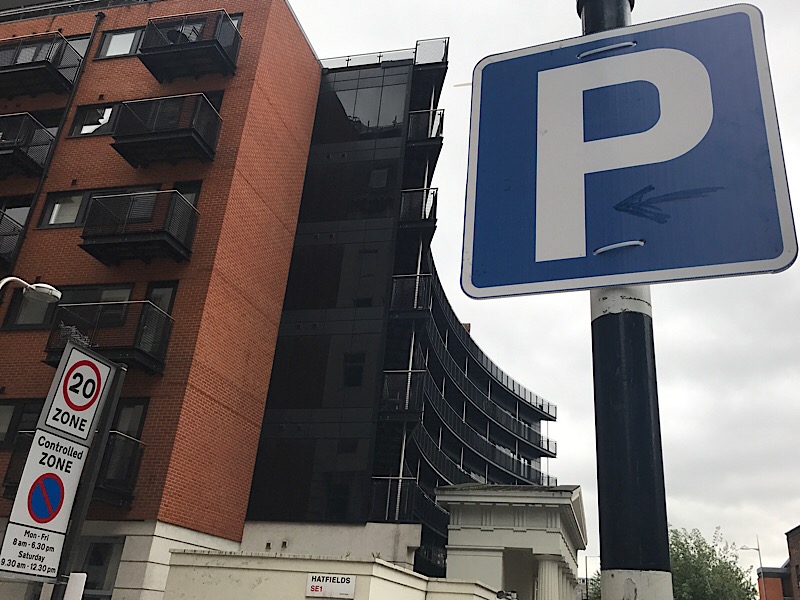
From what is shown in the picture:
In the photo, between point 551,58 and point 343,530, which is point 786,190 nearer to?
point 551,58

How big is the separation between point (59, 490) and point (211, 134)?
14036 millimetres

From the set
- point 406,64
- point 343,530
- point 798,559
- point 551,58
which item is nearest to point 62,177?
point 406,64

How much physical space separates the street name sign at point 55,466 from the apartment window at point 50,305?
8.03 m

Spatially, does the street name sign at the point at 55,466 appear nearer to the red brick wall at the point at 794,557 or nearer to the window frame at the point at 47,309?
the window frame at the point at 47,309

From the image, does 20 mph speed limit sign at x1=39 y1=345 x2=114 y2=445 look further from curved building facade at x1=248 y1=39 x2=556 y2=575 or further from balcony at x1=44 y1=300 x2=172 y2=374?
curved building facade at x1=248 y1=39 x2=556 y2=575

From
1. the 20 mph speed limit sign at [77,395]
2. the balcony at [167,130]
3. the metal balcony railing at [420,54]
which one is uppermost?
the metal balcony railing at [420,54]

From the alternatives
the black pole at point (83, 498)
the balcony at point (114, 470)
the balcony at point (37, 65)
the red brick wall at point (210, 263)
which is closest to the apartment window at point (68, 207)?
the red brick wall at point (210, 263)

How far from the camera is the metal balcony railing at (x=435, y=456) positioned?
29406 mm

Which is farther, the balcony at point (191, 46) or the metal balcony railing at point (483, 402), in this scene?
the metal balcony railing at point (483, 402)

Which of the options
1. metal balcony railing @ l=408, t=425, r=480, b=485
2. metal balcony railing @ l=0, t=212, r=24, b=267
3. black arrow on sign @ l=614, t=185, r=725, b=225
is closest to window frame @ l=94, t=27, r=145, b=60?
metal balcony railing @ l=0, t=212, r=24, b=267

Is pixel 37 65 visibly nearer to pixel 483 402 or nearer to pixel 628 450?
pixel 628 450

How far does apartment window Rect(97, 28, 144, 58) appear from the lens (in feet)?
93.4

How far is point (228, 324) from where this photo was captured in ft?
76.7

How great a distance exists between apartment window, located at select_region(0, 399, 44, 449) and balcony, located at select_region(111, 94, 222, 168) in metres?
9.03
